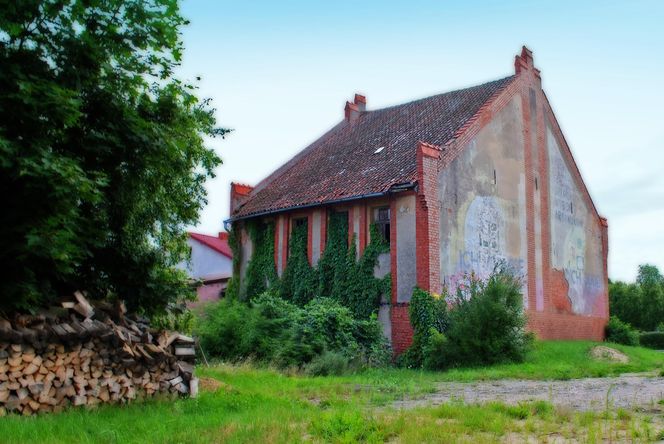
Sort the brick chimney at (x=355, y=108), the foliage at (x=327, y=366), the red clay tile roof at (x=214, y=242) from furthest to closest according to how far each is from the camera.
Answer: the red clay tile roof at (x=214, y=242), the brick chimney at (x=355, y=108), the foliage at (x=327, y=366)

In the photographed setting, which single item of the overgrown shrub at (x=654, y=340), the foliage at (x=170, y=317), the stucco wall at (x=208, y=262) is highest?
the stucco wall at (x=208, y=262)

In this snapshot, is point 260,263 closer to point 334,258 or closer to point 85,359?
point 334,258

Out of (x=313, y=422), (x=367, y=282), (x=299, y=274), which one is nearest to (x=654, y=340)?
(x=367, y=282)

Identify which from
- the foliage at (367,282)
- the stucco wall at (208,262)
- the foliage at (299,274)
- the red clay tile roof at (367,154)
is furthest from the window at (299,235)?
the stucco wall at (208,262)

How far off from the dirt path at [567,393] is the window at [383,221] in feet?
25.9

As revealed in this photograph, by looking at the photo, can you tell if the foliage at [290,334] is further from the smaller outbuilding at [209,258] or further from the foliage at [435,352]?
the smaller outbuilding at [209,258]

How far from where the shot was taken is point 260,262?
25.8 metres

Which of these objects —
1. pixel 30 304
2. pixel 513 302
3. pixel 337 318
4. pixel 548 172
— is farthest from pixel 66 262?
pixel 548 172

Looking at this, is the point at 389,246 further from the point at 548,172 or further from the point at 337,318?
the point at 548,172

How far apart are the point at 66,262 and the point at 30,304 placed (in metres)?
1.20

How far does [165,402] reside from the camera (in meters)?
10.9

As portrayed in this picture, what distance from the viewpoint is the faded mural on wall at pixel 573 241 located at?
27094mm

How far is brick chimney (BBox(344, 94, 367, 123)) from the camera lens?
3134cm

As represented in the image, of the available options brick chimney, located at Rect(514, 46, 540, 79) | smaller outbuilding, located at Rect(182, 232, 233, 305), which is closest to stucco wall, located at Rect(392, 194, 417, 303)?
brick chimney, located at Rect(514, 46, 540, 79)
